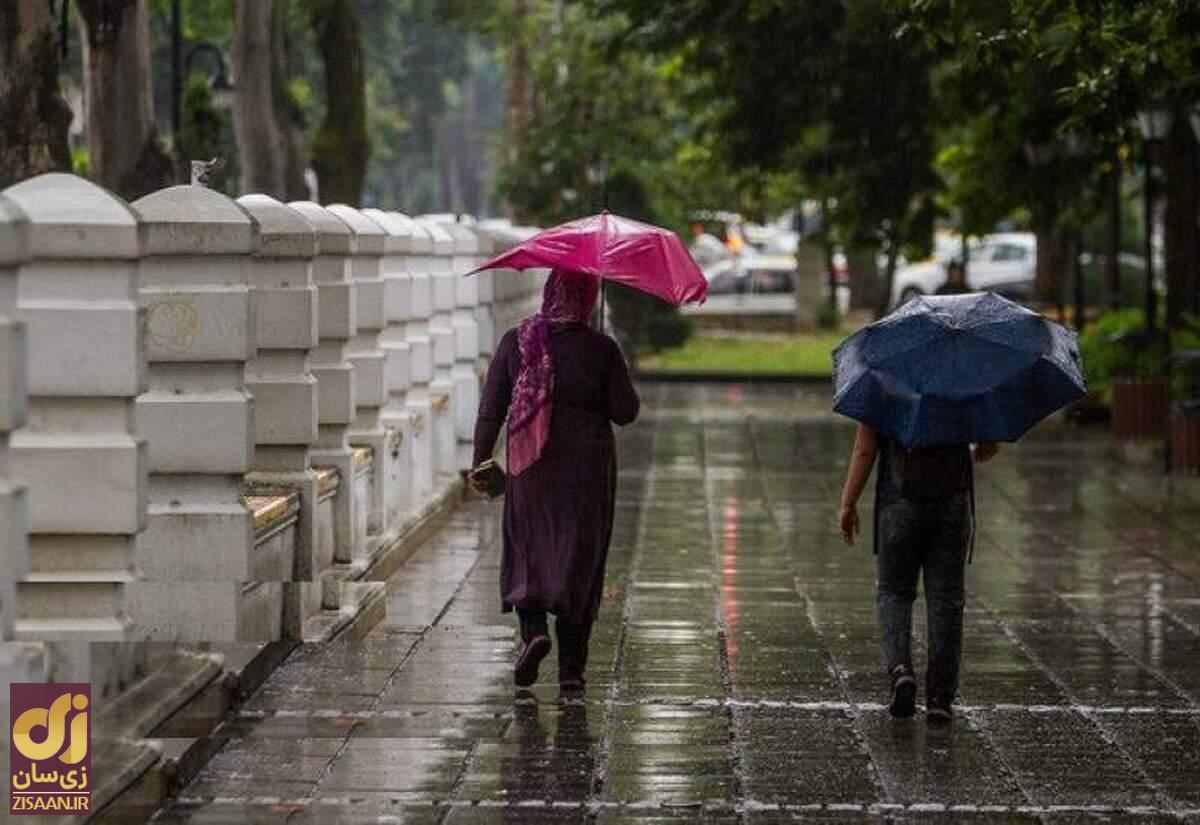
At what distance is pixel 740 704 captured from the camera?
1205 centimetres

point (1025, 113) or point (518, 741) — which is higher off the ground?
point (1025, 113)

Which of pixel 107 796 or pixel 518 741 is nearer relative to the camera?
pixel 107 796

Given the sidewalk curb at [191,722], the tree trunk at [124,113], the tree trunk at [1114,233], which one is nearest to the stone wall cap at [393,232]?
the sidewalk curb at [191,722]

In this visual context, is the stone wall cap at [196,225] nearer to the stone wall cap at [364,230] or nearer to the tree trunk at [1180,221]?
the stone wall cap at [364,230]

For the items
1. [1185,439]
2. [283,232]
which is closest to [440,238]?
[283,232]

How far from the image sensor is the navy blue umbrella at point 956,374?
11.5 meters

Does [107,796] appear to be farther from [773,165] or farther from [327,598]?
[773,165]

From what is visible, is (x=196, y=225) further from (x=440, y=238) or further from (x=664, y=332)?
(x=664, y=332)

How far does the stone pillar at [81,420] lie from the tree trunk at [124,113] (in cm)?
1431

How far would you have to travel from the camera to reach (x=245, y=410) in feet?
39.7

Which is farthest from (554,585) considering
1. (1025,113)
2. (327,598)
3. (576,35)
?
(576,35)

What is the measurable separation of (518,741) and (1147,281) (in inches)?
754

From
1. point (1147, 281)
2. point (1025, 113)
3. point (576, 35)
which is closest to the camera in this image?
point (1147, 281)

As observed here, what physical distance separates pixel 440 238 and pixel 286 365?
7.14 m
